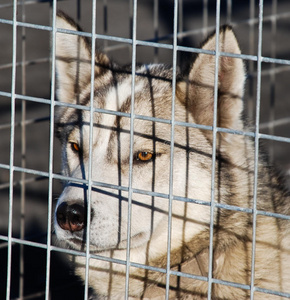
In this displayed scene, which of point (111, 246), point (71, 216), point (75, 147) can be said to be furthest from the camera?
point (75, 147)

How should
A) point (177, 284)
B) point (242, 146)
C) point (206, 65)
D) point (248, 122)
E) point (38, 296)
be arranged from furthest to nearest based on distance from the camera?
1. point (38, 296)
2. point (248, 122)
3. point (242, 146)
4. point (177, 284)
5. point (206, 65)

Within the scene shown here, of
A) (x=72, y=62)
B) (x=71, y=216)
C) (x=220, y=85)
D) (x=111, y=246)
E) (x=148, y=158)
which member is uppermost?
(x=72, y=62)

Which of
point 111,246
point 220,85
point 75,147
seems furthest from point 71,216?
point 220,85

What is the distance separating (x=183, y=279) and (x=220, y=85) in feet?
2.73

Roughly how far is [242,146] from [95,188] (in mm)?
712

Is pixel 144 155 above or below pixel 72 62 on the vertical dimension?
below

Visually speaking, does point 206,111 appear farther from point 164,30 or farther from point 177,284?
point 164,30

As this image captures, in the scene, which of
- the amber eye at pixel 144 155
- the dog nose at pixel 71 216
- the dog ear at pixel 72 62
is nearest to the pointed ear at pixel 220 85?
the amber eye at pixel 144 155

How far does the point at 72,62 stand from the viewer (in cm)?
260

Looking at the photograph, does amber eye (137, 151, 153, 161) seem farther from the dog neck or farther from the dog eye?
the dog neck

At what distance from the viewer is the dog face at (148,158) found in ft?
7.02

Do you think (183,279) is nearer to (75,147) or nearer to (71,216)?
(71,216)

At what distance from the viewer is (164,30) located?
5.51 metres

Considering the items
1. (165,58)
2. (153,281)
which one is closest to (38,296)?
(153,281)
